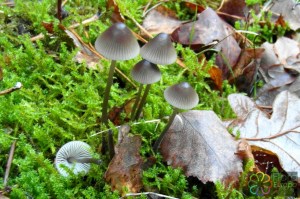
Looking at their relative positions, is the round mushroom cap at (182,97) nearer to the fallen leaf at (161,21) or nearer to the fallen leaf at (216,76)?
the fallen leaf at (216,76)

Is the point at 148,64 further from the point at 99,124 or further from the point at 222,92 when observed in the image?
the point at 222,92

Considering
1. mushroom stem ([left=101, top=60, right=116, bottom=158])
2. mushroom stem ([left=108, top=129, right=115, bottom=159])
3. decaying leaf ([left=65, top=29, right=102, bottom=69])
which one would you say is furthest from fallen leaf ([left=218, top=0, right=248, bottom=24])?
mushroom stem ([left=108, top=129, right=115, bottom=159])

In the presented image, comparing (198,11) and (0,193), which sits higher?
(198,11)

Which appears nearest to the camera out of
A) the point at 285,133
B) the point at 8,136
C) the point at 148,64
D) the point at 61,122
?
the point at 148,64

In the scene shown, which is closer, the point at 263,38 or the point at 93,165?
the point at 93,165

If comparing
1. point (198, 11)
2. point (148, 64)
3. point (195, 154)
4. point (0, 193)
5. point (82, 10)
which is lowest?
point (0, 193)

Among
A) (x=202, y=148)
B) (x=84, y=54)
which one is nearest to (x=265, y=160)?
(x=202, y=148)

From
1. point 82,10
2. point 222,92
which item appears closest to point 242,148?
point 222,92

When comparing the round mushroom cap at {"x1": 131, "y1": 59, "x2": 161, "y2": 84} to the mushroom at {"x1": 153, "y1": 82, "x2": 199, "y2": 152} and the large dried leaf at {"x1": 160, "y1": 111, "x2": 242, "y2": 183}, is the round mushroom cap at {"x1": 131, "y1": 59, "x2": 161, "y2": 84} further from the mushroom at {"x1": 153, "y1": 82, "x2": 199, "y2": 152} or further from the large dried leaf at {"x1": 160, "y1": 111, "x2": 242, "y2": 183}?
the large dried leaf at {"x1": 160, "y1": 111, "x2": 242, "y2": 183}

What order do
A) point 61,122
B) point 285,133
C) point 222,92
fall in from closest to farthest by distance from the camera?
point 61,122
point 285,133
point 222,92
